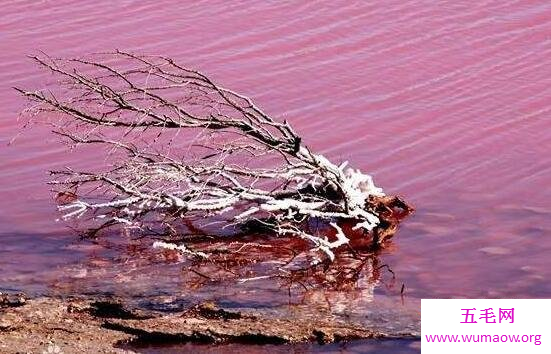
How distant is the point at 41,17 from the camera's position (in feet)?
40.5

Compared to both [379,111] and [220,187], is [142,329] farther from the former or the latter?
[379,111]

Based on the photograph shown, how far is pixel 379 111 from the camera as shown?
9898 millimetres

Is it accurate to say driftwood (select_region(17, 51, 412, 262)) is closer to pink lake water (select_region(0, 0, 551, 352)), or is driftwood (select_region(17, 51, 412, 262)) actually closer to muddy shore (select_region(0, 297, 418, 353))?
pink lake water (select_region(0, 0, 551, 352))

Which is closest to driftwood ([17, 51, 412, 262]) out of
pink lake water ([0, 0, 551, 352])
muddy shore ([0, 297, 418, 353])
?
pink lake water ([0, 0, 551, 352])

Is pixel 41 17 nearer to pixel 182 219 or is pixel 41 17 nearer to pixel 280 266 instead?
pixel 182 219

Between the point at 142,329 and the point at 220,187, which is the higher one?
the point at 220,187

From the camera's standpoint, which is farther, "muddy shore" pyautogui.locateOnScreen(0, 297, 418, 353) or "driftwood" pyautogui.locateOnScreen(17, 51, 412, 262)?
"driftwood" pyautogui.locateOnScreen(17, 51, 412, 262)

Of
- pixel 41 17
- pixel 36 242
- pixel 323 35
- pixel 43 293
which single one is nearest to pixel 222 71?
pixel 323 35

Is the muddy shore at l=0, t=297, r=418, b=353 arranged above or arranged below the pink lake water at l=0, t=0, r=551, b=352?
below

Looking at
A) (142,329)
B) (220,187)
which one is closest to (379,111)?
(220,187)

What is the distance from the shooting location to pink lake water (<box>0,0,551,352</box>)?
7297 mm

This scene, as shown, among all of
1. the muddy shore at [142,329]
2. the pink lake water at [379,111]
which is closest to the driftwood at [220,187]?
the pink lake water at [379,111]

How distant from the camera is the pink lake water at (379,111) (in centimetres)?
730

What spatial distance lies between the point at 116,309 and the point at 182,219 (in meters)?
1.62
